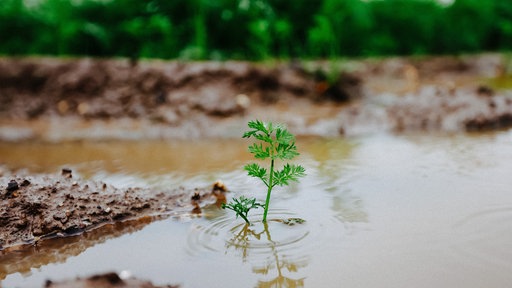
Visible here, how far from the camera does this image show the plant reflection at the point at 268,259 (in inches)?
72.5

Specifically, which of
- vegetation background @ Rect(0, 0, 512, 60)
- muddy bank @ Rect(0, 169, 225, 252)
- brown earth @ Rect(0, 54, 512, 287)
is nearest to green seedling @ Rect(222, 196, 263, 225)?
muddy bank @ Rect(0, 169, 225, 252)

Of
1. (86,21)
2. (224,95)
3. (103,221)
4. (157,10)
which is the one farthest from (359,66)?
(103,221)

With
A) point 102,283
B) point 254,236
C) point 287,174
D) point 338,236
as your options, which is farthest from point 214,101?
point 102,283

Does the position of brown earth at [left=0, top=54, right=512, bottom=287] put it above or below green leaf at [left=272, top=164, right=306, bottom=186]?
above

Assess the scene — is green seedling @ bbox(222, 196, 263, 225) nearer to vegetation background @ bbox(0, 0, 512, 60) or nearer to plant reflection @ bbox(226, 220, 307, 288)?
plant reflection @ bbox(226, 220, 307, 288)

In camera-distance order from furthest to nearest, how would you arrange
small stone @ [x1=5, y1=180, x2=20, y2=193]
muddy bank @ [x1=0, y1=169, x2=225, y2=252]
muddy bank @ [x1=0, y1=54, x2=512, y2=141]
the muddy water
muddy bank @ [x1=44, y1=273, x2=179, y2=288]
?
muddy bank @ [x1=0, y1=54, x2=512, y2=141]
small stone @ [x1=5, y1=180, x2=20, y2=193]
muddy bank @ [x1=0, y1=169, x2=225, y2=252]
the muddy water
muddy bank @ [x1=44, y1=273, x2=179, y2=288]

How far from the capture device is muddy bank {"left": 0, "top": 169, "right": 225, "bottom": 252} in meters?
2.40

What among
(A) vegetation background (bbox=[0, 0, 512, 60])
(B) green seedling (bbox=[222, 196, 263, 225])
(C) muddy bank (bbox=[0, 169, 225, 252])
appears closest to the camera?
(B) green seedling (bbox=[222, 196, 263, 225])

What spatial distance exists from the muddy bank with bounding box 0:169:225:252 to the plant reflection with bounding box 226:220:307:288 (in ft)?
1.65

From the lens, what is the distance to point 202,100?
19.0 feet

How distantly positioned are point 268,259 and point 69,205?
46.9 inches

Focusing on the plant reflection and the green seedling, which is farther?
the green seedling

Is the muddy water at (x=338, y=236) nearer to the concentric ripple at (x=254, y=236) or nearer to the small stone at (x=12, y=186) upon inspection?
the concentric ripple at (x=254, y=236)

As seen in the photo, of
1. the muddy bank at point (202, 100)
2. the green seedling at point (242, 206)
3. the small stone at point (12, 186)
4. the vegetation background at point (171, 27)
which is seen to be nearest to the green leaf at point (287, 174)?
the green seedling at point (242, 206)
